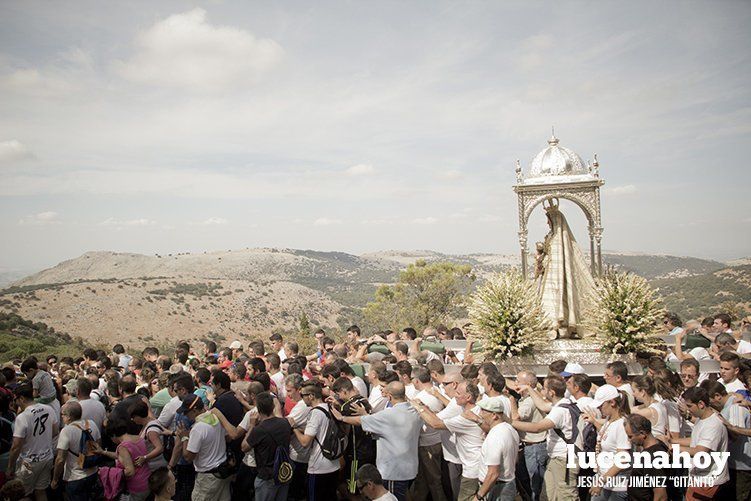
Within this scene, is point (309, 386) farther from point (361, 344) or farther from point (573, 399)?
point (361, 344)

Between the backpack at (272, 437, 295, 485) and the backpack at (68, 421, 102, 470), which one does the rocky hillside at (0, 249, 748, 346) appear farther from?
the backpack at (68, 421, 102, 470)

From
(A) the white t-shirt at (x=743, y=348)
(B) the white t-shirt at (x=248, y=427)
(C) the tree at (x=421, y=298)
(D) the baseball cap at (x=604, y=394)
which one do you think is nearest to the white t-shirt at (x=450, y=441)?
(D) the baseball cap at (x=604, y=394)

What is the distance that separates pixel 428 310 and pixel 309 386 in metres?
27.2

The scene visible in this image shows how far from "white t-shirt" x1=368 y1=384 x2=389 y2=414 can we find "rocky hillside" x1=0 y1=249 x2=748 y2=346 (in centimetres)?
618

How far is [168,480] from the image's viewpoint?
5.56 m

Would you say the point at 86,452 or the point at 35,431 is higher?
the point at 35,431

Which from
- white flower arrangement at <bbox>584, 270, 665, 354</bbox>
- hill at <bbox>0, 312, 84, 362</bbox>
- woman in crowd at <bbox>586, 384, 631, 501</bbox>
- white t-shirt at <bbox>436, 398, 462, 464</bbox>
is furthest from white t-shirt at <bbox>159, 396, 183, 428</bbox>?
hill at <bbox>0, 312, 84, 362</bbox>

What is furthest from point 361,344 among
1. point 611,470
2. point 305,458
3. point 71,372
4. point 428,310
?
point 428,310

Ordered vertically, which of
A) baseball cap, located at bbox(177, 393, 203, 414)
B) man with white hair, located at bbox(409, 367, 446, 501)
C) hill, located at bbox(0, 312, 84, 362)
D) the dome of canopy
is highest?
the dome of canopy

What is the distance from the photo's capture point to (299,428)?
636 cm

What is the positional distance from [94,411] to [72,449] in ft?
2.03

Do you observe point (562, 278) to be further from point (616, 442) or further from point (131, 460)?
point (131, 460)

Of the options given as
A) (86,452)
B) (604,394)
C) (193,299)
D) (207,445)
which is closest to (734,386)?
(604,394)

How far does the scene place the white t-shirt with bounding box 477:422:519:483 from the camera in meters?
5.43
